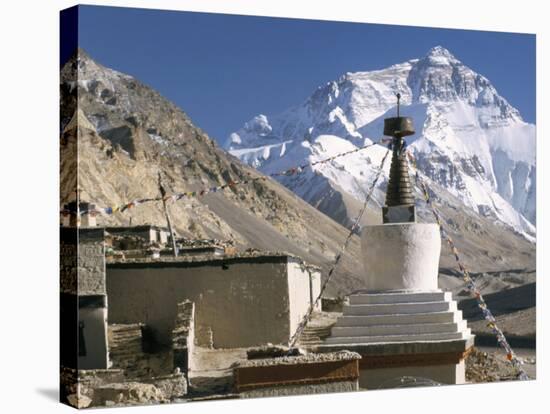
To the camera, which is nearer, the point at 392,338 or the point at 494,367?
the point at 392,338

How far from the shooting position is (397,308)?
41.2ft

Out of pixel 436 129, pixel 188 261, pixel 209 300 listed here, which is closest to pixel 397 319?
pixel 209 300

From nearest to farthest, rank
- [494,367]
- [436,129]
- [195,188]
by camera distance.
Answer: [494,367]
[436,129]
[195,188]

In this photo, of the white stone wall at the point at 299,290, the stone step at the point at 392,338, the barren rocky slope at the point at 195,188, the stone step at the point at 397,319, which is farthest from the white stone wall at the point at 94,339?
the barren rocky slope at the point at 195,188

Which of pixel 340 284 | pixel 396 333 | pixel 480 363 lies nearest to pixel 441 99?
pixel 480 363

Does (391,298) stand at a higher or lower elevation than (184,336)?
higher

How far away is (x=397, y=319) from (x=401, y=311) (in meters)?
0.13

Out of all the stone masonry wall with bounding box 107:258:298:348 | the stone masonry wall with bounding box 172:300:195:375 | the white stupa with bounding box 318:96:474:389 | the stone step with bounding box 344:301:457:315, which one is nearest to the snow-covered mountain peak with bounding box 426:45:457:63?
the white stupa with bounding box 318:96:474:389

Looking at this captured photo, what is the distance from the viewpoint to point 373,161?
1966cm

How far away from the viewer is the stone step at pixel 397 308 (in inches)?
494

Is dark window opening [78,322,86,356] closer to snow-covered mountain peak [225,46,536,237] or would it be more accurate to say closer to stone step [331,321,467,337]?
stone step [331,321,467,337]

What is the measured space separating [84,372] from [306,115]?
8.12 metres

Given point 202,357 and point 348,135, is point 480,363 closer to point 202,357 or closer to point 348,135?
point 202,357

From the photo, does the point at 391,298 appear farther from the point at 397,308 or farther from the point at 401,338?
the point at 401,338
